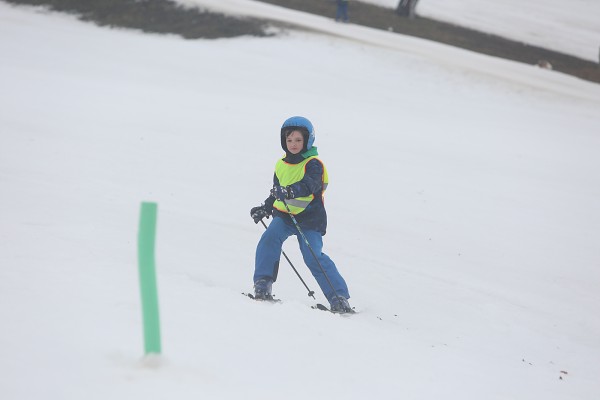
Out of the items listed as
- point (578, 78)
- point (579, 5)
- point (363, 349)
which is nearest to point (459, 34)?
point (578, 78)

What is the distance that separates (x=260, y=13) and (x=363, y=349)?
2324cm

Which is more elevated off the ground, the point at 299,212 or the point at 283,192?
the point at 283,192

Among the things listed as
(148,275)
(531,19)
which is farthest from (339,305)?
(531,19)

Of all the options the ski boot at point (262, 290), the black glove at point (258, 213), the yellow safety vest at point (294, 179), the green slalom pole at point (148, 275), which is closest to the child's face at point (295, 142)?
the yellow safety vest at point (294, 179)

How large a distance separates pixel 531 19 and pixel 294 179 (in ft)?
113

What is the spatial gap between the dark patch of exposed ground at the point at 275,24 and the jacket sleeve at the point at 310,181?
18.1 metres

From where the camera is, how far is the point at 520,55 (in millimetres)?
28047

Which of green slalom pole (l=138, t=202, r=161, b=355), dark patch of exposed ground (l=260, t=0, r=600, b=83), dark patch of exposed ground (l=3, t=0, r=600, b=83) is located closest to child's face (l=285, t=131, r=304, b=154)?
green slalom pole (l=138, t=202, r=161, b=355)

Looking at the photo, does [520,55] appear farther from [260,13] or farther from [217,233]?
[217,233]

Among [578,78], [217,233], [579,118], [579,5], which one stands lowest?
[217,233]

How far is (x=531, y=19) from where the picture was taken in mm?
36250

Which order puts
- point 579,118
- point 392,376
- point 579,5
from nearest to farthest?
point 392,376, point 579,118, point 579,5

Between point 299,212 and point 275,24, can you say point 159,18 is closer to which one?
point 275,24

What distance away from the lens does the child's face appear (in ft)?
20.0
